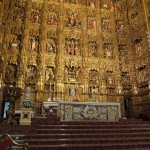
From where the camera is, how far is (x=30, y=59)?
508 inches

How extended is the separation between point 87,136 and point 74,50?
8.65 m

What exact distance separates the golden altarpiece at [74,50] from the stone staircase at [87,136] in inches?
204

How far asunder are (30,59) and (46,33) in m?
2.43

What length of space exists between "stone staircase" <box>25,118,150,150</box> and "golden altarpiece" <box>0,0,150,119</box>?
518cm

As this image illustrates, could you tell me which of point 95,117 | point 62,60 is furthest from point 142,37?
point 95,117

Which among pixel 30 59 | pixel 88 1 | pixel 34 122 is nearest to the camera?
pixel 34 122

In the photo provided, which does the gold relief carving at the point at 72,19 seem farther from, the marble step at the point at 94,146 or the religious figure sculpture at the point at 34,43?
the marble step at the point at 94,146

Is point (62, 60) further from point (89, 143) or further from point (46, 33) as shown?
point (89, 143)

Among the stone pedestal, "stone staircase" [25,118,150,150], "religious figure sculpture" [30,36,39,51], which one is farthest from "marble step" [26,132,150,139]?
"religious figure sculpture" [30,36,39,51]

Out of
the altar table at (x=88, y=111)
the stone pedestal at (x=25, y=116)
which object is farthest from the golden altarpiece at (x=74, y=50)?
the stone pedestal at (x=25, y=116)

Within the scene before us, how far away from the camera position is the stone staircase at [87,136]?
18.6 ft

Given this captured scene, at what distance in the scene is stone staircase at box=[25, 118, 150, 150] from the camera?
5.67 metres

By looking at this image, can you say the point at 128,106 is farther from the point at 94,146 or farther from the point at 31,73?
the point at 94,146

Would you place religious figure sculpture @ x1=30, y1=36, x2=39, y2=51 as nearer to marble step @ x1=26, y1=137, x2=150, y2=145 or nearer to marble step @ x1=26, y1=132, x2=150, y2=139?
marble step @ x1=26, y1=132, x2=150, y2=139
